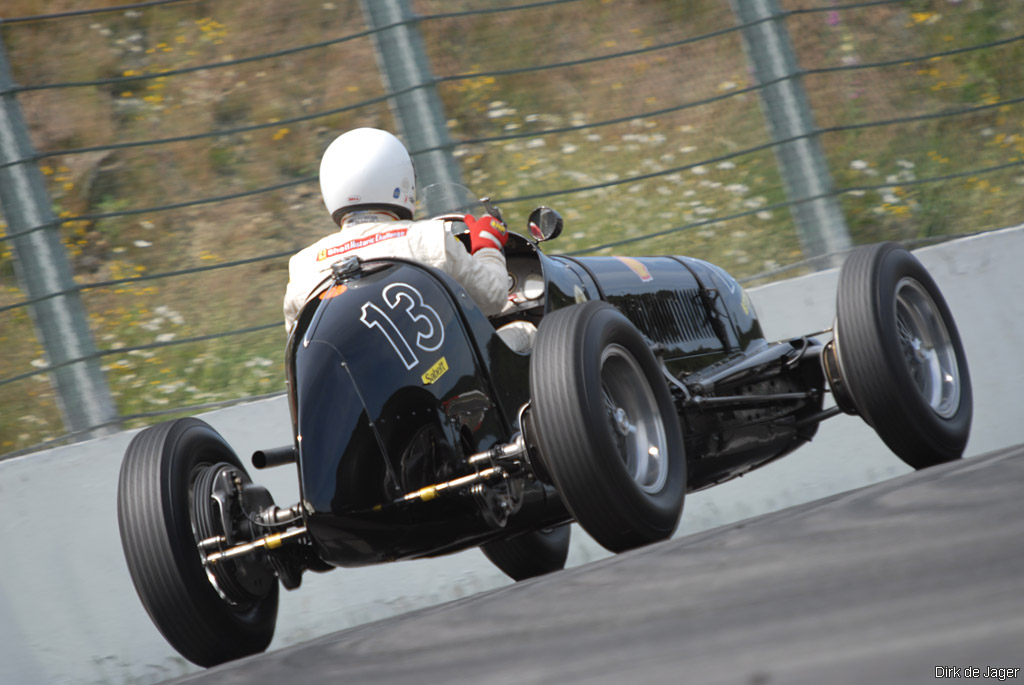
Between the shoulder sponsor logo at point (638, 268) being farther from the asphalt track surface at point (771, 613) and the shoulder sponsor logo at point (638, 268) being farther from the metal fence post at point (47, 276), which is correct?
the metal fence post at point (47, 276)

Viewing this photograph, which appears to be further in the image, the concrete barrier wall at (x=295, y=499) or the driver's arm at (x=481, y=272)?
the concrete barrier wall at (x=295, y=499)

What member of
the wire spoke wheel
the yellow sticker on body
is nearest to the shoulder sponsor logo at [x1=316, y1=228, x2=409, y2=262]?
the yellow sticker on body

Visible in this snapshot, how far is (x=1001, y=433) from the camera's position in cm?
531

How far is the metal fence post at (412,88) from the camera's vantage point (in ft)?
17.4

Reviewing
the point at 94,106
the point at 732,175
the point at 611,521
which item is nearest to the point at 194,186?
the point at 94,106

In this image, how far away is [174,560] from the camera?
3.20 m

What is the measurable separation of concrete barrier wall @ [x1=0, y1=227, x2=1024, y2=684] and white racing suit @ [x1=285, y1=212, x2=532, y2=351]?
1.20 meters

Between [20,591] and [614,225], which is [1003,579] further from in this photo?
[614,225]

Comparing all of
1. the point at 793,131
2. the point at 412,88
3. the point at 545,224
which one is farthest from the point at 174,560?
the point at 793,131

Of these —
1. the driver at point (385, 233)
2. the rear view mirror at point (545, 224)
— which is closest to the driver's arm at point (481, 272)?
the driver at point (385, 233)

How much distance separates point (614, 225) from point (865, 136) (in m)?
1.68

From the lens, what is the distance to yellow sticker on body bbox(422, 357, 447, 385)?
313cm

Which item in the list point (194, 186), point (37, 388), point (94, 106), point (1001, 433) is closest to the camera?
point (37, 388)

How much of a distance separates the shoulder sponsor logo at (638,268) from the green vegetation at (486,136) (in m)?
0.87
